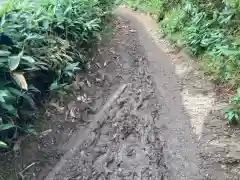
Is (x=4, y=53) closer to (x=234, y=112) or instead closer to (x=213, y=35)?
(x=234, y=112)

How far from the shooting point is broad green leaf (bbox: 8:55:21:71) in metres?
3.46

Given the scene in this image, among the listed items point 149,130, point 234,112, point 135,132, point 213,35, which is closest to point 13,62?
point 135,132

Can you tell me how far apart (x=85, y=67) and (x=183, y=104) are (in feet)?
6.05

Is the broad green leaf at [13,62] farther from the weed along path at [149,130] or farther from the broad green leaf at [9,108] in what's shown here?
the weed along path at [149,130]

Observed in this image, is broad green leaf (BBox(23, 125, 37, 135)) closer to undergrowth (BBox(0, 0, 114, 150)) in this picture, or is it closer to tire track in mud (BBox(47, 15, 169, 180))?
undergrowth (BBox(0, 0, 114, 150))

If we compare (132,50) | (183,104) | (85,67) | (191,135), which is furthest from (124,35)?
(191,135)

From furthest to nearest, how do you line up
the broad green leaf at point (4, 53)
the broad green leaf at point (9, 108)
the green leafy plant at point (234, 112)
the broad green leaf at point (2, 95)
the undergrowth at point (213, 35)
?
the undergrowth at point (213, 35) → the green leafy plant at point (234, 112) → the broad green leaf at point (4, 53) → the broad green leaf at point (9, 108) → the broad green leaf at point (2, 95)

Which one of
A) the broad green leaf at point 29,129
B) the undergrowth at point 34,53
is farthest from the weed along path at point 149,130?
the undergrowth at point 34,53

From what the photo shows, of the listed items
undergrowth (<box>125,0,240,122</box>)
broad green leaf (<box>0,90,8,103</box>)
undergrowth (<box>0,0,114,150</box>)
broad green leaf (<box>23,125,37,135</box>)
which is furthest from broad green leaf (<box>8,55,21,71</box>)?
undergrowth (<box>125,0,240,122</box>)

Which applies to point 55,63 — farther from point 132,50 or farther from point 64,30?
point 132,50

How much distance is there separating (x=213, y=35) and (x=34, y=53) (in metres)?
3.42

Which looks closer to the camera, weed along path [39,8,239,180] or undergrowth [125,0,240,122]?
weed along path [39,8,239,180]

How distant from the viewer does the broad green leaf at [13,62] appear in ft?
11.3

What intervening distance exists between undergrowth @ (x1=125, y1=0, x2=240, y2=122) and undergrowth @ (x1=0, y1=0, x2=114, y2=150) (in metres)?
2.16
